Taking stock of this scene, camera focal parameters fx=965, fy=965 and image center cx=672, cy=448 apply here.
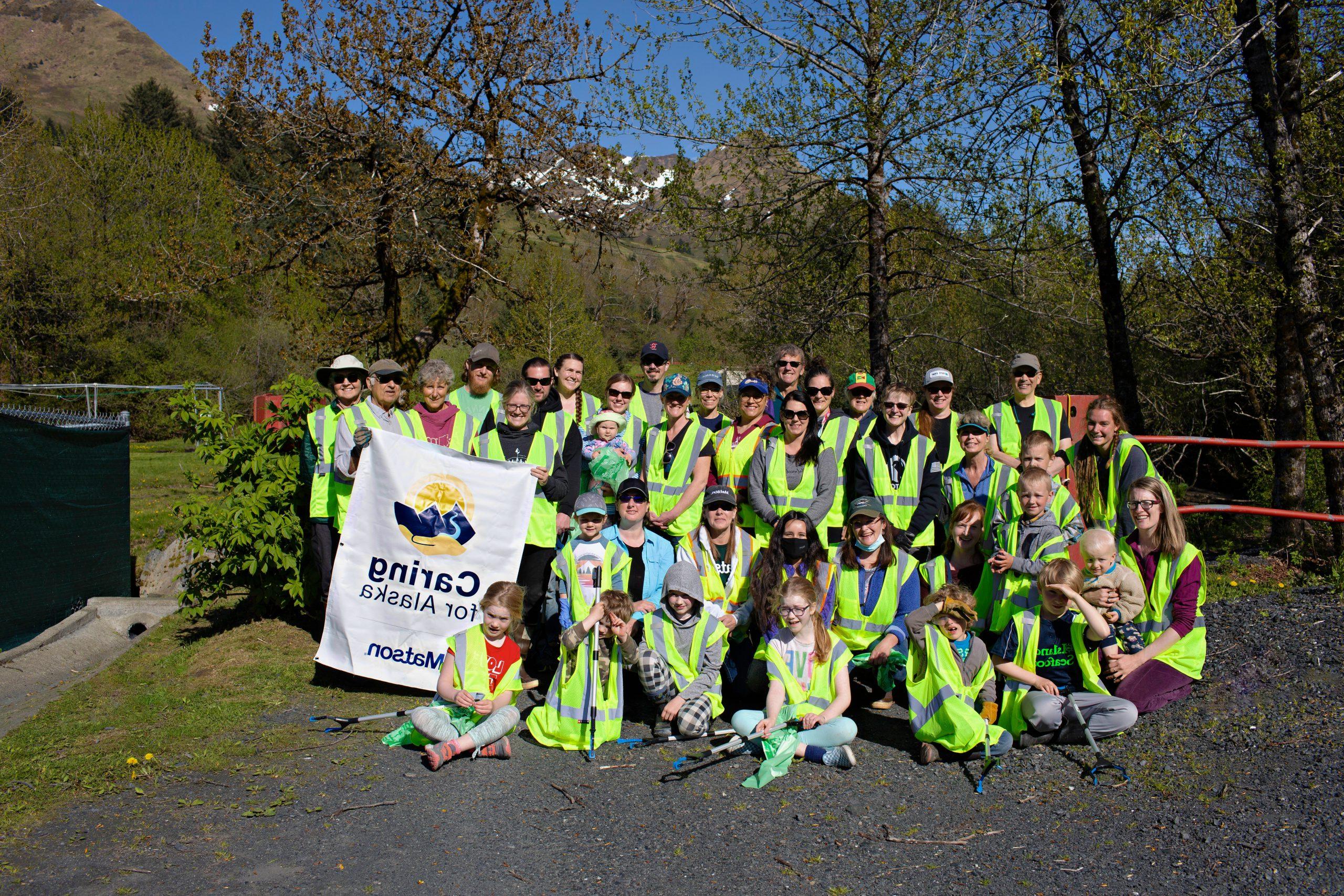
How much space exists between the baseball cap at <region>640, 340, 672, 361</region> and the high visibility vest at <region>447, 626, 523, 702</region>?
2.75m

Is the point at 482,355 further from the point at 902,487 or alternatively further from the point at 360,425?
the point at 902,487

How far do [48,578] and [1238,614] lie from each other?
31.2ft

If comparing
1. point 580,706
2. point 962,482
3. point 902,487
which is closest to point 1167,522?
point 962,482

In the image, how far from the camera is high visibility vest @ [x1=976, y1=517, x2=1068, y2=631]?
5730 millimetres

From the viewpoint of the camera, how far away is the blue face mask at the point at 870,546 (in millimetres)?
5914

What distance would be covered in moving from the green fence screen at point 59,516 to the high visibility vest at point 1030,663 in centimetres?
753

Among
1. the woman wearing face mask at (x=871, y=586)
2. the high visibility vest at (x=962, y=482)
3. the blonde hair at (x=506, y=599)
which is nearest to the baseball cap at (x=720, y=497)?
the woman wearing face mask at (x=871, y=586)

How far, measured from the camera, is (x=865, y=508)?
5863mm

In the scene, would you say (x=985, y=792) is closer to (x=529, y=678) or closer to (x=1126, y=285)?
(x=529, y=678)

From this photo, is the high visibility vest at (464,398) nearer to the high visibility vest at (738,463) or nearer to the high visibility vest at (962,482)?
the high visibility vest at (738,463)

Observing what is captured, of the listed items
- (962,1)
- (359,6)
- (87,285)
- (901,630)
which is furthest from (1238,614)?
(87,285)

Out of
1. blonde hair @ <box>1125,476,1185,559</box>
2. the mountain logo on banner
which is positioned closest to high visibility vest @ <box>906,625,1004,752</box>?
blonde hair @ <box>1125,476,1185,559</box>

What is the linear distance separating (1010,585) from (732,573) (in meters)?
1.71

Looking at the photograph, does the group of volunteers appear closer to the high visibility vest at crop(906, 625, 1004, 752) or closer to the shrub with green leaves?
the high visibility vest at crop(906, 625, 1004, 752)
